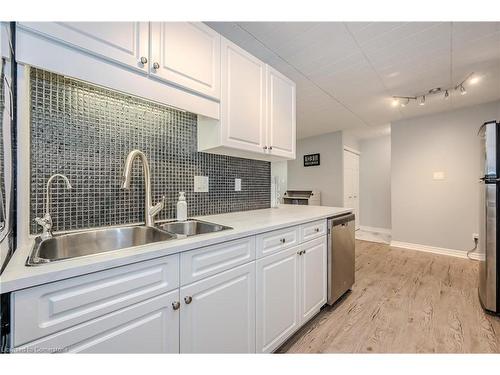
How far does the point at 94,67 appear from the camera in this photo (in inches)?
37.8

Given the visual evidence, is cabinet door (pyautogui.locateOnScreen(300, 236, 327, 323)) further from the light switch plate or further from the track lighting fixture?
the track lighting fixture

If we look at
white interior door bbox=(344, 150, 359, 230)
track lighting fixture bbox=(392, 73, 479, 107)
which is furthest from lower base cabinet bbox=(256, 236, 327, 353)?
white interior door bbox=(344, 150, 359, 230)

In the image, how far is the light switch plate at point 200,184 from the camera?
1647mm

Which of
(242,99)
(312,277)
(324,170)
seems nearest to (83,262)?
(242,99)

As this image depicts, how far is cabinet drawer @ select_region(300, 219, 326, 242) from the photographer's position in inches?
61.6

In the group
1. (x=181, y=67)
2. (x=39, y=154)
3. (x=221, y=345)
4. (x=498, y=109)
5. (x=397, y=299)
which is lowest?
(x=397, y=299)

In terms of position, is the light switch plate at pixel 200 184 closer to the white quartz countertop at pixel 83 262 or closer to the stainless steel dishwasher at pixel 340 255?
the white quartz countertop at pixel 83 262

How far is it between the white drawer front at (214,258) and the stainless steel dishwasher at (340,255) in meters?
0.95

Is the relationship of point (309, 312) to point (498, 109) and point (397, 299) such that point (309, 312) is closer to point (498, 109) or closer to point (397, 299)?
point (397, 299)

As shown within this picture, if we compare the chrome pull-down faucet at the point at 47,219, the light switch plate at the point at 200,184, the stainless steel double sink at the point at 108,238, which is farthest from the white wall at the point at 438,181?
the chrome pull-down faucet at the point at 47,219

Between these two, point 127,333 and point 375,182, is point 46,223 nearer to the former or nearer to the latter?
point 127,333

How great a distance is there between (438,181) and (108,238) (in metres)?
4.48
